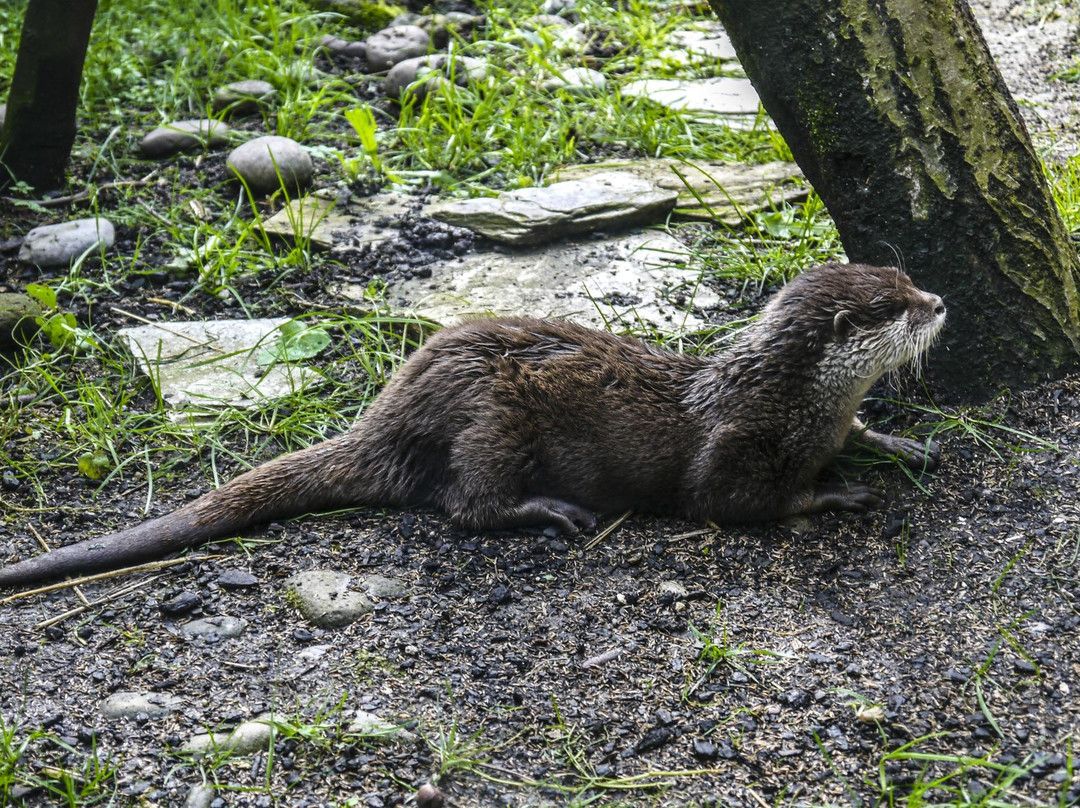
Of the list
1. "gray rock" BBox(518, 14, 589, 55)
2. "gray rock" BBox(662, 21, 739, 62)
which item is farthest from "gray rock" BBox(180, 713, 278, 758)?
"gray rock" BBox(662, 21, 739, 62)

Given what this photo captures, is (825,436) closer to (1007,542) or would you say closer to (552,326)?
(1007,542)

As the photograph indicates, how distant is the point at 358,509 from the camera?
311cm

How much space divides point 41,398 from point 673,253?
90.3 inches

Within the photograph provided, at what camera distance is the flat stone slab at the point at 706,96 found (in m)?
4.93

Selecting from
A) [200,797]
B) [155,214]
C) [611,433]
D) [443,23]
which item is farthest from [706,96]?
[200,797]

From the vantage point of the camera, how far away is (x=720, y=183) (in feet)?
14.6

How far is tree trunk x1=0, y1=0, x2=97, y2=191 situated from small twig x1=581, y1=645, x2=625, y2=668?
326 centimetres

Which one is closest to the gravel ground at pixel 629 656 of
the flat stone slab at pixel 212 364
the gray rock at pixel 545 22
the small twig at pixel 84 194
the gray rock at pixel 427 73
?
the flat stone slab at pixel 212 364

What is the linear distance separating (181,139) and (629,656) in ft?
11.3

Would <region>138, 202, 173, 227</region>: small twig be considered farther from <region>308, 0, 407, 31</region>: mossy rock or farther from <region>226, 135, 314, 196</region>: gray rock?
<region>308, 0, 407, 31</region>: mossy rock

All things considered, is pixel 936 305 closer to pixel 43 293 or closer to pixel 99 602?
pixel 99 602

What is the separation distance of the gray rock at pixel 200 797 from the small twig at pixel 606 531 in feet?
3.83

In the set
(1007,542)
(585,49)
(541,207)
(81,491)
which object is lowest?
(81,491)

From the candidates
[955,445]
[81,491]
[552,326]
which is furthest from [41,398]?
[955,445]
